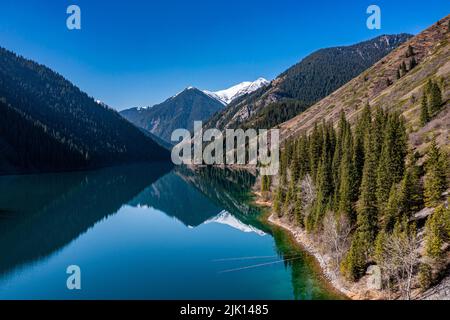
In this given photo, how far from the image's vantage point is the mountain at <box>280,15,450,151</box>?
6756cm

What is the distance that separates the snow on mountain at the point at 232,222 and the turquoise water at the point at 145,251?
30 cm

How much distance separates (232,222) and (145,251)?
29.0m

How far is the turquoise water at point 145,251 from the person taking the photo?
4569cm

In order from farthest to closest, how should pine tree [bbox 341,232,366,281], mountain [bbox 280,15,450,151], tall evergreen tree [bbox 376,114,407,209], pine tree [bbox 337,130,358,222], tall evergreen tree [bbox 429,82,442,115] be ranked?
tall evergreen tree [bbox 429,82,442,115] → mountain [bbox 280,15,450,151] → pine tree [bbox 337,130,358,222] → tall evergreen tree [bbox 376,114,407,209] → pine tree [bbox 341,232,366,281]

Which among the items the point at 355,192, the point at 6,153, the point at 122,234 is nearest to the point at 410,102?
the point at 355,192

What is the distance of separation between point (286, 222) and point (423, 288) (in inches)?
1659

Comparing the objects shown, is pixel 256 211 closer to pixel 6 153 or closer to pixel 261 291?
pixel 261 291

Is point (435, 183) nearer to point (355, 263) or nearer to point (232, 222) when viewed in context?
point (355, 263)

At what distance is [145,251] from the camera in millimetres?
Result: 66125

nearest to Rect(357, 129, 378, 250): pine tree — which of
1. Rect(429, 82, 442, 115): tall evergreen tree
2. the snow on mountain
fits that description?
the snow on mountain

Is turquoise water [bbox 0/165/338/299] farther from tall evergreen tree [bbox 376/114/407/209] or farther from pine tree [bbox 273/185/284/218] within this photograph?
tall evergreen tree [bbox 376/114/407/209]

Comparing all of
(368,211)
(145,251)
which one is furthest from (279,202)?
(368,211)

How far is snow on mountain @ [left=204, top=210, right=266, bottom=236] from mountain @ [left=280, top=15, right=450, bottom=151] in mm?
35572

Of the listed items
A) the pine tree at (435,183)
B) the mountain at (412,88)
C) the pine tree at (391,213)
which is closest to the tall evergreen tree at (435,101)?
the mountain at (412,88)
